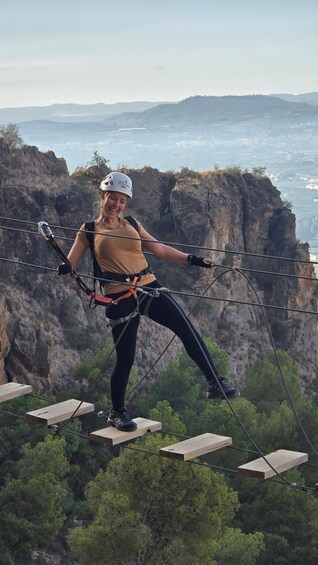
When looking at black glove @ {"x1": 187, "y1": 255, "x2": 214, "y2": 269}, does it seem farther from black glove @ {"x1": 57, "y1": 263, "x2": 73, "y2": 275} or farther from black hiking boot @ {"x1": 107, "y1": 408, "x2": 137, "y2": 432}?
black hiking boot @ {"x1": 107, "y1": 408, "x2": 137, "y2": 432}

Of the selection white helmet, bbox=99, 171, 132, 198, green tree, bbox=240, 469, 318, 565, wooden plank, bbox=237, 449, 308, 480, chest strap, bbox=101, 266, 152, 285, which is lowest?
green tree, bbox=240, 469, 318, 565

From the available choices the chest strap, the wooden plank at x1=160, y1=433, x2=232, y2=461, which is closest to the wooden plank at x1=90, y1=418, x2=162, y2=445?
the wooden plank at x1=160, y1=433, x2=232, y2=461

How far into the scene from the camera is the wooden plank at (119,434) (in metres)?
15.0

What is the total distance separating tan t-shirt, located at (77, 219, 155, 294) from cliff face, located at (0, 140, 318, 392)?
113 feet

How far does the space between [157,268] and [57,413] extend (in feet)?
167

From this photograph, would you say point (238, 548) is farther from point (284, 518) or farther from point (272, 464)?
point (272, 464)

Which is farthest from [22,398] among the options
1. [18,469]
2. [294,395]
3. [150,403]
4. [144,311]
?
[144,311]

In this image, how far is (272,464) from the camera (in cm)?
1436

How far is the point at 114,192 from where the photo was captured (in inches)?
590

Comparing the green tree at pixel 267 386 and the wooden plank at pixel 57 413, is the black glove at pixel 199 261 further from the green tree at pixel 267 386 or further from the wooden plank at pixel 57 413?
the green tree at pixel 267 386

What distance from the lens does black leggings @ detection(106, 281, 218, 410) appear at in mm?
15070

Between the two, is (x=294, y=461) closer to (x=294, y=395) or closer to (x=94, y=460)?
(x=94, y=460)

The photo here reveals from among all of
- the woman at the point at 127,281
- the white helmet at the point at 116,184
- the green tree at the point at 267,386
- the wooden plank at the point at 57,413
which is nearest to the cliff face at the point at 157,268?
the green tree at the point at 267,386

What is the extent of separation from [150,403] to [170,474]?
1447 centimetres
